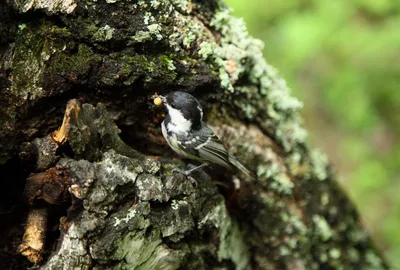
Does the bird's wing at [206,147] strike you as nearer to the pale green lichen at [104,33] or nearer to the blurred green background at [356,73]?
the pale green lichen at [104,33]

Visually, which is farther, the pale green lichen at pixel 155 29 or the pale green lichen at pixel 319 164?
the pale green lichen at pixel 319 164

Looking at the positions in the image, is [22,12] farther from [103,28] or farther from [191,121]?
[191,121]

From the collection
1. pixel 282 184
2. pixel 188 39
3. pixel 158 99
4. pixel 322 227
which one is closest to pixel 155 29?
pixel 188 39

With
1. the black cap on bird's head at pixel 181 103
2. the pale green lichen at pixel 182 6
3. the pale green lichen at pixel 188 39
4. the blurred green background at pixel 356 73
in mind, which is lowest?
the black cap on bird's head at pixel 181 103

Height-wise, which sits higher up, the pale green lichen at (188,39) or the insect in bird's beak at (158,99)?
the pale green lichen at (188,39)

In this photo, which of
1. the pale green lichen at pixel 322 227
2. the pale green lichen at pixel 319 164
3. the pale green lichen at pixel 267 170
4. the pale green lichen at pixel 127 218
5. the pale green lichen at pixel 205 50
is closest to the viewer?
the pale green lichen at pixel 127 218

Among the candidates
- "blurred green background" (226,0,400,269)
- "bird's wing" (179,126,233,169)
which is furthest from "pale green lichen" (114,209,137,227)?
"blurred green background" (226,0,400,269)

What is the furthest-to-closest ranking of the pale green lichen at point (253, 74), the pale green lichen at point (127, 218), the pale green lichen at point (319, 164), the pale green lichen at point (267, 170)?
→ the pale green lichen at point (319, 164) < the pale green lichen at point (267, 170) < the pale green lichen at point (253, 74) < the pale green lichen at point (127, 218)

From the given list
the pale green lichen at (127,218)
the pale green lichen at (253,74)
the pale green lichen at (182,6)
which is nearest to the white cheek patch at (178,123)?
the pale green lichen at (253,74)
